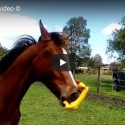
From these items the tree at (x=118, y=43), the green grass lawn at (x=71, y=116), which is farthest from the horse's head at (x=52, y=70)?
the tree at (x=118, y=43)

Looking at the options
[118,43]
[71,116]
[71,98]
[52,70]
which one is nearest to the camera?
[71,98]

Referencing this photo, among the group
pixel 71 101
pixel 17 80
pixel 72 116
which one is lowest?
pixel 72 116

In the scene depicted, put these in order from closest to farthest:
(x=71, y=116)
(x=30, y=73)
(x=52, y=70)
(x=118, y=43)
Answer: (x=52, y=70)
(x=30, y=73)
(x=71, y=116)
(x=118, y=43)

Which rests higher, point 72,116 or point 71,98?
point 71,98

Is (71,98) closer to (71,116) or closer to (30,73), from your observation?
(30,73)

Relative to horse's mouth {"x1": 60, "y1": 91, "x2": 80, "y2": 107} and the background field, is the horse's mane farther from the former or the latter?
the background field

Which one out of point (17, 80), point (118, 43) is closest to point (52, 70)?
point (17, 80)

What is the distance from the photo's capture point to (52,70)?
14.1ft

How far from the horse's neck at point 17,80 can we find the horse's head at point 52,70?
16cm

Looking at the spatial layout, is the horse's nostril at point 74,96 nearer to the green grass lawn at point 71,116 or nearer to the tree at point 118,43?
the green grass lawn at point 71,116

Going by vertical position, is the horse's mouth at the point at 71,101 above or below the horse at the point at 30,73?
below

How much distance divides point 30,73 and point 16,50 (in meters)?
0.36

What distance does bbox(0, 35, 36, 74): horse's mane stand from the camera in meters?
4.68

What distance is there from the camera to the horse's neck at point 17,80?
14.9 feet
